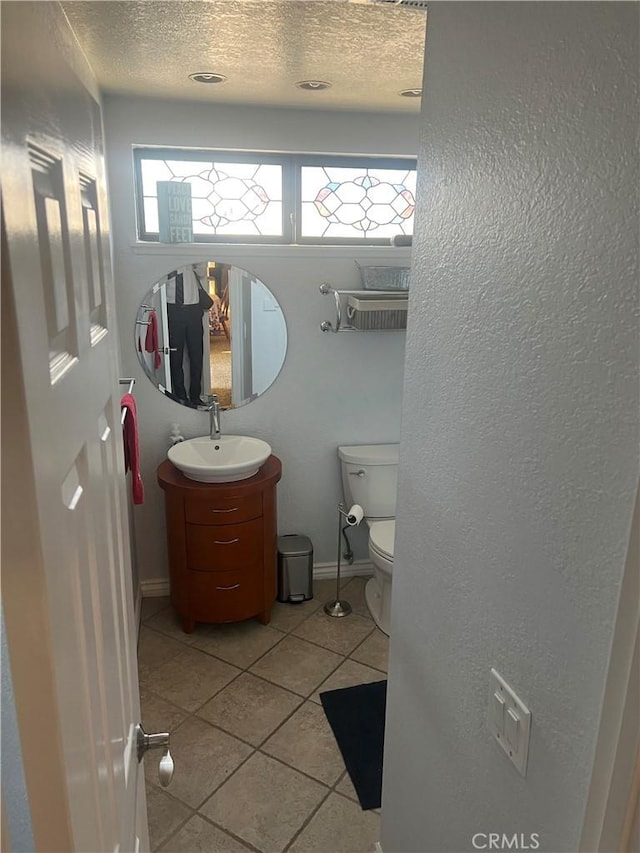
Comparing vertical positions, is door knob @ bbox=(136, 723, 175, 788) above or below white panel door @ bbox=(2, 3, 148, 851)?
below

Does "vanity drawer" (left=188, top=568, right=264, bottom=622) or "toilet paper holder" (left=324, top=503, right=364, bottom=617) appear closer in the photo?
"vanity drawer" (left=188, top=568, right=264, bottom=622)

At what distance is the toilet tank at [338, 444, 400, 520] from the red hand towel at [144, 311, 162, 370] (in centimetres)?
100

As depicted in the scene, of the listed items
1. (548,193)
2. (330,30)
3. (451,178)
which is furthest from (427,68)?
(330,30)

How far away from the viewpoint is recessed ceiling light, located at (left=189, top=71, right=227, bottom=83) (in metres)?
2.16

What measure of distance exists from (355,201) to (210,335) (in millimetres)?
975

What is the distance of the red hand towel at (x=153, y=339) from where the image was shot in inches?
112

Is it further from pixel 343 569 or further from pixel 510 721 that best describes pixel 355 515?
pixel 510 721

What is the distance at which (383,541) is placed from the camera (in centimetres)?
274

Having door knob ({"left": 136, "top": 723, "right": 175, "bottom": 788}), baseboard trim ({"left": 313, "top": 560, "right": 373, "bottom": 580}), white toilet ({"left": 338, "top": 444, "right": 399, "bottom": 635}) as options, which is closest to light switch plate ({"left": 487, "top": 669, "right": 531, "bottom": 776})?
door knob ({"left": 136, "top": 723, "right": 175, "bottom": 788})

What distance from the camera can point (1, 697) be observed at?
2.18ft

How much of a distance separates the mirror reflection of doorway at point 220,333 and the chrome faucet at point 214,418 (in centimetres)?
3

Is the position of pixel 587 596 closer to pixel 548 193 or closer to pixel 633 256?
pixel 633 256

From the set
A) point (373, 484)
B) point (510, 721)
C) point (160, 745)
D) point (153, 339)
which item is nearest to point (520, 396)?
point (510, 721)

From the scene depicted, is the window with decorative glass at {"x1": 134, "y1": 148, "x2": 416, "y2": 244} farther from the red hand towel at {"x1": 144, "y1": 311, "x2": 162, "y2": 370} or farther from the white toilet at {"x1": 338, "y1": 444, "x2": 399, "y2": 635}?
the white toilet at {"x1": 338, "y1": 444, "x2": 399, "y2": 635}
